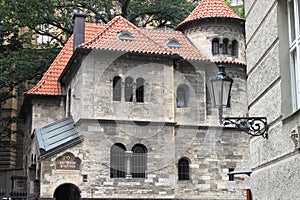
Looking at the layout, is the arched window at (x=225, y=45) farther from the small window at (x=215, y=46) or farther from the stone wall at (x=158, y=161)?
the stone wall at (x=158, y=161)

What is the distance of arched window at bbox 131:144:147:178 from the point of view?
22.0 meters

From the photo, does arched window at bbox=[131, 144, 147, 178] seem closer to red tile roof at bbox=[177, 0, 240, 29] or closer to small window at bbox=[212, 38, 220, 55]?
small window at bbox=[212, 38, 220, 55]

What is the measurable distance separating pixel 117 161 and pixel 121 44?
5033mm

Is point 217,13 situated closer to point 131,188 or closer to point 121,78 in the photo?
point 121,78

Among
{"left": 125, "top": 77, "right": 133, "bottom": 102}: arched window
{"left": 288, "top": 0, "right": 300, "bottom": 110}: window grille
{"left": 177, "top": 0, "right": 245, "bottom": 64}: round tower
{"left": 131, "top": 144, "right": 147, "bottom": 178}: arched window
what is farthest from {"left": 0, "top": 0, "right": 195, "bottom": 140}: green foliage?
{"left": 288, "top": 0, "right": 300, "bottom": 110}: window grille

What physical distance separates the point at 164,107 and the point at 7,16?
43.2 ft

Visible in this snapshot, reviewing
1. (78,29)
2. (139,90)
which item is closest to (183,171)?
(139,90)

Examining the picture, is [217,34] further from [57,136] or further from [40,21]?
[40,21]

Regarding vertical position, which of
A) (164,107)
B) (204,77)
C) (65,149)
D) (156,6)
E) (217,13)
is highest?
(156,6)

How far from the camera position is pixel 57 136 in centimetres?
2247

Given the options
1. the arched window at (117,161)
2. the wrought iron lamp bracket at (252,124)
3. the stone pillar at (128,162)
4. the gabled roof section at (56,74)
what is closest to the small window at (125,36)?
the gabled roof section at (56,74)

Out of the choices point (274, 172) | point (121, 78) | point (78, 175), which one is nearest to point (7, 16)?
point (121, 78)

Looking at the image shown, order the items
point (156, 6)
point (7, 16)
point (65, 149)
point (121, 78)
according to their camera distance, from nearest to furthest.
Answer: point (65, 149) < point (121, 78) < point (7, 16) < point (156, 6)

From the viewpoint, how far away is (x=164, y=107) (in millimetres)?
23031
